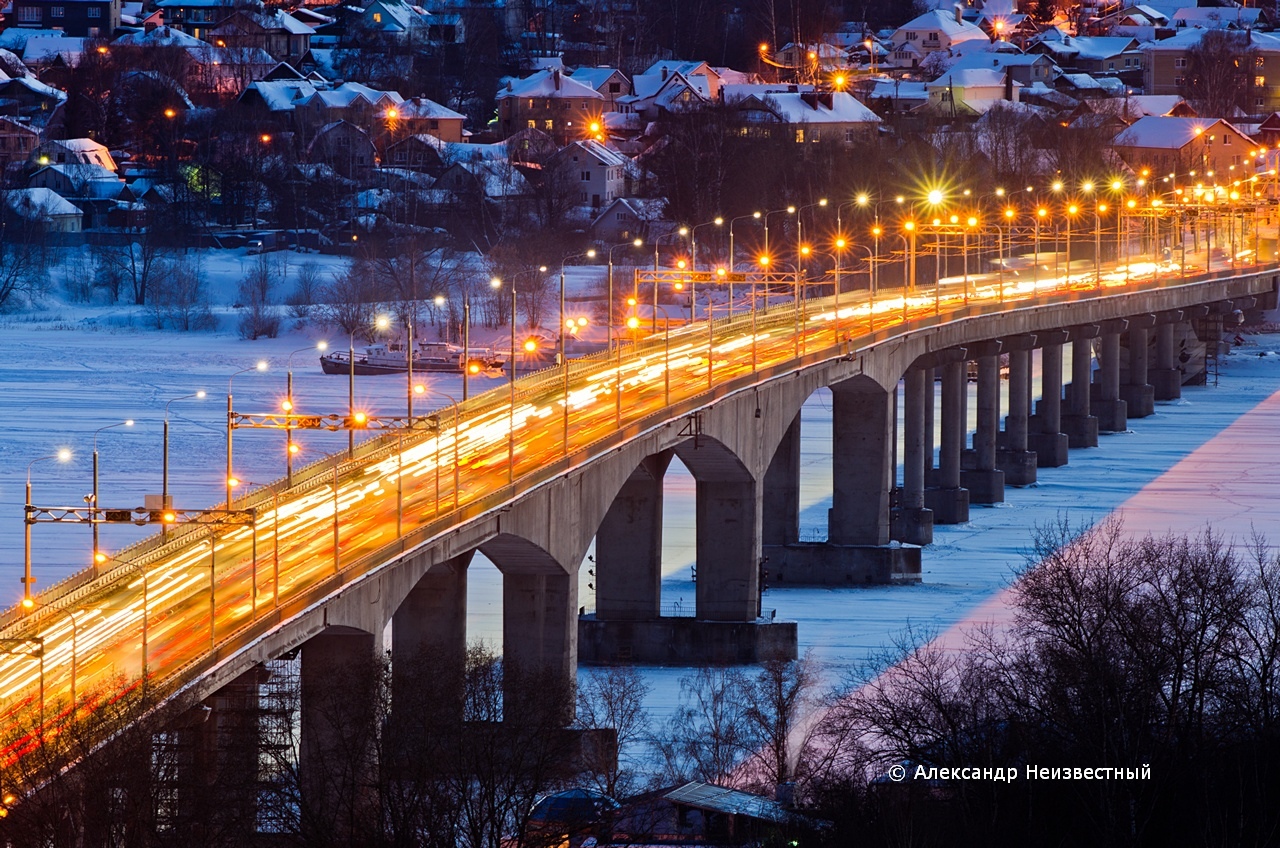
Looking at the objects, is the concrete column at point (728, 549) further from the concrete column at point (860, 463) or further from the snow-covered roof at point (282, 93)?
the snow-covered roof at point (282, 93)

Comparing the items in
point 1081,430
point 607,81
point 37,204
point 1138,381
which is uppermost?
point 607,81

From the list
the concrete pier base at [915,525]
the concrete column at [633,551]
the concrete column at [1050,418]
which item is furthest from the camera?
the concrete column at [1050,418]

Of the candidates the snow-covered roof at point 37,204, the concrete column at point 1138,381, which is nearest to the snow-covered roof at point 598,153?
the snow-covered roof at point 37,204

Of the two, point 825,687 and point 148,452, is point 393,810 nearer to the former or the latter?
point 825,687

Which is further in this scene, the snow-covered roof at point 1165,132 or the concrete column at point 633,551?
the snow-covered roof at point 1165,132

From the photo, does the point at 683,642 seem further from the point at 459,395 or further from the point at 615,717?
the point at 459,395

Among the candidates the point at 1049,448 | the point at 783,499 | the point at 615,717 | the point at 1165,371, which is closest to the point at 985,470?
the point at 1049,448

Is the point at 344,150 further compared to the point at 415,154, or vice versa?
the point at 344,150
